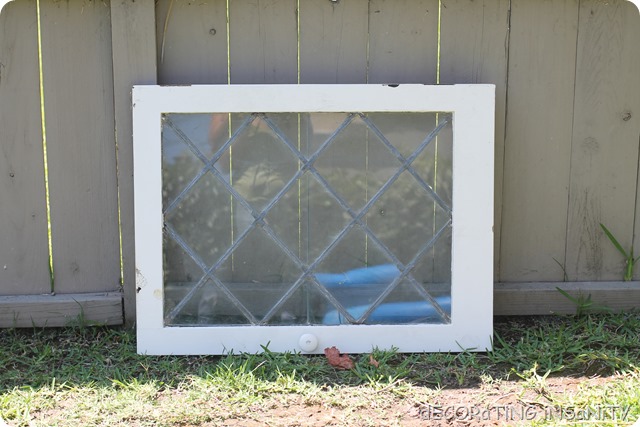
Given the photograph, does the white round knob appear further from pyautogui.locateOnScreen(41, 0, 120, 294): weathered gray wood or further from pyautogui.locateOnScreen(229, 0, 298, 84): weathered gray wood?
pyautogui.locateOnScreen(229, 0, 298, 84): weathered gray wood

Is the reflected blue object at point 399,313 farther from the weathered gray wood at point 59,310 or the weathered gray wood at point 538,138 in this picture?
the weathered gray wood at point 59,310

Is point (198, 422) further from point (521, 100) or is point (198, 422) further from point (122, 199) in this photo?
point (521, 100)

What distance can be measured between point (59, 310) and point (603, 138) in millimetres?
2096

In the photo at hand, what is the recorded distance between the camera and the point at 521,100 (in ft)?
8.50

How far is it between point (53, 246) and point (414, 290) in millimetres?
1310

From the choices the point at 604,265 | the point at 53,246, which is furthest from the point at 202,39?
the point at 604,265

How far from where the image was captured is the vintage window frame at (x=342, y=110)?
235 centimetres

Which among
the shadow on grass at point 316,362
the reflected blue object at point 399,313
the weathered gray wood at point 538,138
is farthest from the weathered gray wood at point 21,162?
the weathered gray wood at point 538,138

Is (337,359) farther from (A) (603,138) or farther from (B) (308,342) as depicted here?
(A) (603,138)

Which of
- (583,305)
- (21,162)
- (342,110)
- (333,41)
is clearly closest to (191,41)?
(333,41)

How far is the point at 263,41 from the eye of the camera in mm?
2508

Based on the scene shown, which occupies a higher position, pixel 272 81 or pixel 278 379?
pixel 272 81

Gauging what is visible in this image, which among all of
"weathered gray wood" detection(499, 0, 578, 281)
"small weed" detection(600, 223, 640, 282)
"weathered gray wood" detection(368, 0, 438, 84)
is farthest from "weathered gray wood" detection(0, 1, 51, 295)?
"small weed" detection(600, 223, 640, 282)

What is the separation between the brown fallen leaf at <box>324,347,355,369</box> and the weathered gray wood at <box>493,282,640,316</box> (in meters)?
0.69
